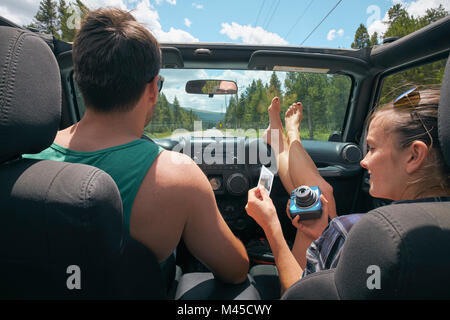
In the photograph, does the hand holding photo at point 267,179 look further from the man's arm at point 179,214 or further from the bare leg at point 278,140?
the man's arm at point 179,214

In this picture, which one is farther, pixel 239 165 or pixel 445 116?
pixel 239 165

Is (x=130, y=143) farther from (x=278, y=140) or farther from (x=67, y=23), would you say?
(x=278, y=140)

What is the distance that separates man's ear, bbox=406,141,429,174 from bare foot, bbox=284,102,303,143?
164 cm

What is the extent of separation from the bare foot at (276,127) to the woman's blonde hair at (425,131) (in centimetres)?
169

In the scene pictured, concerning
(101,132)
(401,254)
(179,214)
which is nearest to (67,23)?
(101,132)

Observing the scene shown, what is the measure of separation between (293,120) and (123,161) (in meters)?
2.15

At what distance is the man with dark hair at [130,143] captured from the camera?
46.9 inches

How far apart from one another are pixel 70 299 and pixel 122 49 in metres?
1.00

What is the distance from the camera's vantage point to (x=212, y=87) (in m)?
2.94

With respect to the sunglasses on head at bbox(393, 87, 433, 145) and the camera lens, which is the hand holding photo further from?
the sunglasses on head at bbox(393, 87, 433, 145)

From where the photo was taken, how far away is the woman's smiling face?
119cm

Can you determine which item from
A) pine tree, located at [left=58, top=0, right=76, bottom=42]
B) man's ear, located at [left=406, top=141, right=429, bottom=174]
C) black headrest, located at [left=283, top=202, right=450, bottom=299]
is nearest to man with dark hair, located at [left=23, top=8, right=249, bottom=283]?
pine tree, located at [left=58, top=0, right=76, bottom=42]

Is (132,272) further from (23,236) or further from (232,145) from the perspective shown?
(232,145)

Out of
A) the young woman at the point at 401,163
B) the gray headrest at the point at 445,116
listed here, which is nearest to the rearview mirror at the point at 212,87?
the young woman at the point at 401,163
